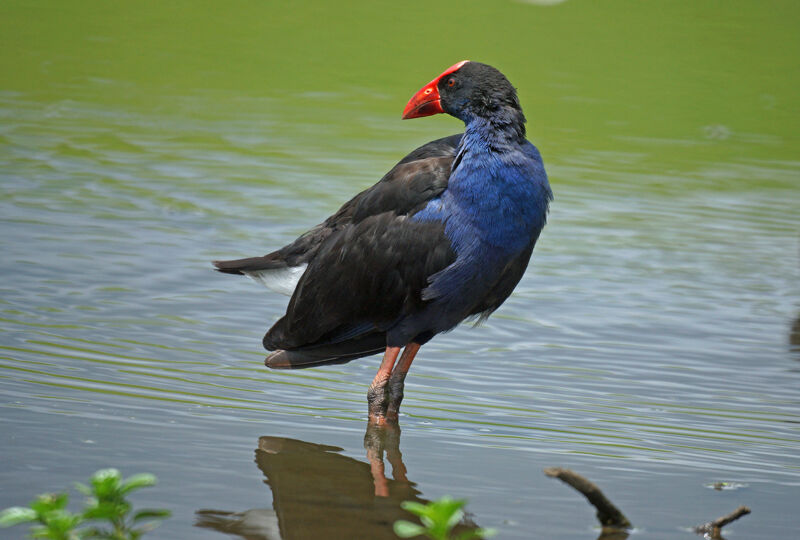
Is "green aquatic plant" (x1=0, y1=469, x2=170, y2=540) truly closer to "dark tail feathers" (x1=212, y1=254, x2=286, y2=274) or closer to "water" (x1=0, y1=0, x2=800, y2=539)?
"water" (x1=0, y1=0, x2=800, y2=539)

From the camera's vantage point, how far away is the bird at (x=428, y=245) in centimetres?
423

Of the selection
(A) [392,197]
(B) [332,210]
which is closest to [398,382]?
(A) [392,197]

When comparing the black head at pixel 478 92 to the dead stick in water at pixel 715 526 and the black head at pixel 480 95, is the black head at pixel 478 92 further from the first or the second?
the dead stick in water at pixel 715 526

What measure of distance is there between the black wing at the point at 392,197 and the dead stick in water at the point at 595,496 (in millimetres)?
1460

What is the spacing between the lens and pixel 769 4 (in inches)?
565

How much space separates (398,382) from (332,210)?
374cm

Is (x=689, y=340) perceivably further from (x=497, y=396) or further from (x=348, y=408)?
(x=348, y=408)

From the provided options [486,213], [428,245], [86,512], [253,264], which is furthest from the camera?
[253,264]

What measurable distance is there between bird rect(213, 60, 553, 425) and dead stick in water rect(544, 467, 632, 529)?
1162mm

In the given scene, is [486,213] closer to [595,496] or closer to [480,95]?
[480,95]

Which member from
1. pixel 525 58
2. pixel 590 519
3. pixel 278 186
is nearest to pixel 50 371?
pixel 590 519

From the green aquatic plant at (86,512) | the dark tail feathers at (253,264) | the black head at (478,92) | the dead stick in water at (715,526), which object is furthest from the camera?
the dark tail feathers at (253,264)

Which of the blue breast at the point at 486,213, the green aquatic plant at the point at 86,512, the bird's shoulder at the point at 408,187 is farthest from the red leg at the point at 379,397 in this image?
the green aquatic plant at the point at 86,512

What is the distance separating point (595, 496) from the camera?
125 inches
